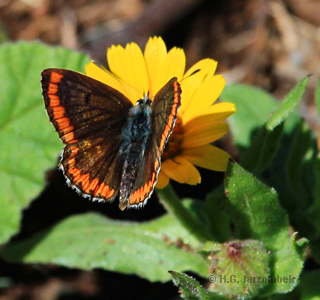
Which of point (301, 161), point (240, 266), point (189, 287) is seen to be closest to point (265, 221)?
point (240, 266)

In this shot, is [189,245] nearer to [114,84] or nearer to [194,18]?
[114,84]

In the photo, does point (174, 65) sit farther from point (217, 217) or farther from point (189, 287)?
point (189, 287)

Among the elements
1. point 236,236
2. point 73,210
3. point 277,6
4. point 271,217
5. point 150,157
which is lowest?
point 73,210

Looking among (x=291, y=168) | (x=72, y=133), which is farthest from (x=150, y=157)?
(x=291, y=168)

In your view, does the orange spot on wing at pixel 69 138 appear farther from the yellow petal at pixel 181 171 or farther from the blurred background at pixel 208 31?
the blurred background at pixel 208 31

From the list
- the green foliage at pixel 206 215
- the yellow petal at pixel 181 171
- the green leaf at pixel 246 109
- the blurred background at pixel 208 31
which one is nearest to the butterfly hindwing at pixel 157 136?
the yellow petal at pixel 181 171

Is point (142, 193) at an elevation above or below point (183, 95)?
below

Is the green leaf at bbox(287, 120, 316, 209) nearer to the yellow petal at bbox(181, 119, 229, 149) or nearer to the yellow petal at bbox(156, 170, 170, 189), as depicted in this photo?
the yellow petal at bbox(181, 119, 229, 149)
